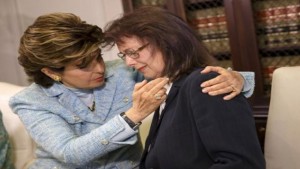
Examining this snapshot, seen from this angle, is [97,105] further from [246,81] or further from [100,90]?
[246,81]

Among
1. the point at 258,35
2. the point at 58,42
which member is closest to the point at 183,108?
the point at 58,42

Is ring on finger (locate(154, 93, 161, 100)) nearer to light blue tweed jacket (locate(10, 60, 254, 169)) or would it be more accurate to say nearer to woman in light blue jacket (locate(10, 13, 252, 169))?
woman in light blue jacket (locate(10, 13, 252, 169))

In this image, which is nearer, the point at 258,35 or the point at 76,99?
the point at 76,99

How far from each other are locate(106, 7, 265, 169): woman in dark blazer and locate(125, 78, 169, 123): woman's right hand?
0.7 inches

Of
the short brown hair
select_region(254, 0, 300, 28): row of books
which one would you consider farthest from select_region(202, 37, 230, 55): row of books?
the short brown hair

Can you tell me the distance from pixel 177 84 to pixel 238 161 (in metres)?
0.30

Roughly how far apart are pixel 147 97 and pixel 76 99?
462 mm

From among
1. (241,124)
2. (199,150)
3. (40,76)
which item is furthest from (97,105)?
(241,124)

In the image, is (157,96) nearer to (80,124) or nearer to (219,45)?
(80,124)

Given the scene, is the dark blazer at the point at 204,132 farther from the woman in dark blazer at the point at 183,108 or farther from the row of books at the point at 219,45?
the row of books at the point at 219,45

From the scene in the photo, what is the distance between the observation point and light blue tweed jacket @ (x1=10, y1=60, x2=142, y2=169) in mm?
1324

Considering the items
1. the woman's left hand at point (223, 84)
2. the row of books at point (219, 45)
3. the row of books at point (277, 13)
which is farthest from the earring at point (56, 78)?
the row of books at point (277, 13)

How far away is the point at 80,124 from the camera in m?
1.55

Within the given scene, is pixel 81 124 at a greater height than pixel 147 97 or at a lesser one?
lesser
